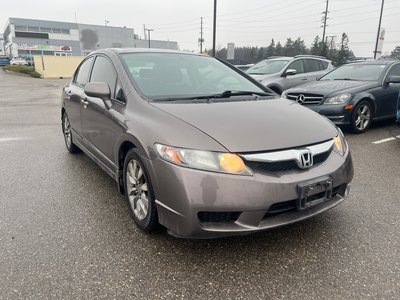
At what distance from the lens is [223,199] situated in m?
2.15

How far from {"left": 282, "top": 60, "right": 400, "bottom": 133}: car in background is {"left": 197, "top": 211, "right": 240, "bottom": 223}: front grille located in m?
4.65

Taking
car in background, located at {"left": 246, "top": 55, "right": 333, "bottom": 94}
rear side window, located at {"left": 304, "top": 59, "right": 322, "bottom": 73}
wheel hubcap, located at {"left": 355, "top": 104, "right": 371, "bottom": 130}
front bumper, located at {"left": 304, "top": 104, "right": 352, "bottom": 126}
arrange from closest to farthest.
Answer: front bumper, located at {"left": 304, "top": 104, "right": 352, "bottom": 126}, wheel hubcap, located at {"left": 355, "top": 104, "right": 371, "bottom": 130}, car in background, located at {"left": 246, "top": 55, "right": 333, "bottom": 94}, rear side window, located at {"left": 304, "top": 59, "right": 322, "bottom": 73}

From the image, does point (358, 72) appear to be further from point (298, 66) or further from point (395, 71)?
point (298, 66)

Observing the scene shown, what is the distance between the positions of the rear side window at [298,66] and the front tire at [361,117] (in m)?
3.66

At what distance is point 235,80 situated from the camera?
12.4 ft

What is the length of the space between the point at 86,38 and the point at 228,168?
88.1m

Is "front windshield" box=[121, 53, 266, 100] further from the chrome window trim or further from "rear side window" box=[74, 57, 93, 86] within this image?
the chrome window trim

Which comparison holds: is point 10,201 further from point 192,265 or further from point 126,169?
point 192,265

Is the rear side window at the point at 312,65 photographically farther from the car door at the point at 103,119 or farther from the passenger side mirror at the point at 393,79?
the car door at the point at 103,119

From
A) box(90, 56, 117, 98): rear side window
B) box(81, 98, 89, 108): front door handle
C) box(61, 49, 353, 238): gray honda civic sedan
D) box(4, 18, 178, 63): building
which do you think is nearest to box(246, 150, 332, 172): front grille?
box(61, 49, 353, 238): gray honda civic sedan

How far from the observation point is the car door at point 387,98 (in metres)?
6.65

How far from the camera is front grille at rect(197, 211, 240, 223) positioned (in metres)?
2.22

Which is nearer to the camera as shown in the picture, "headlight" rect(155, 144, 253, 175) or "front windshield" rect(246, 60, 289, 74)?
"headlight" rect(155, 144, 253, 175)

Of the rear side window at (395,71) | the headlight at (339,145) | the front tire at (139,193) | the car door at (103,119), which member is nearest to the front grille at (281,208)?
the headlight at (339,145)
